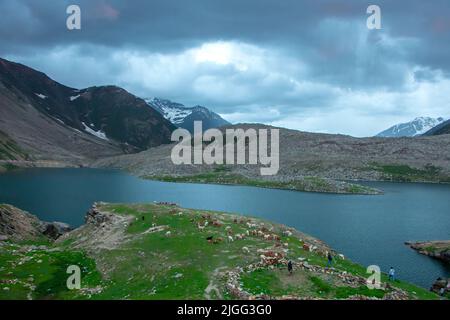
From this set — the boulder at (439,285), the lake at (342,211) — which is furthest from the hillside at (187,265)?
the lake at (342,211)

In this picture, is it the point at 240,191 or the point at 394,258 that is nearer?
the point at 394,258

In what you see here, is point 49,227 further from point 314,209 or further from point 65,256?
point 314,209

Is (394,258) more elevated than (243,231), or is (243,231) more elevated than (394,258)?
(243,231)

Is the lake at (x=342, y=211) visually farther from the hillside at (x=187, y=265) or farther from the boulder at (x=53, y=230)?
the hillside at (x=187, y=265)

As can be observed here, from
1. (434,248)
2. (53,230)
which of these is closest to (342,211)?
(434,248)

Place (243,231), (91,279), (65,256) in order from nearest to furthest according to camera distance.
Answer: (91,279), (65,256), (243,231)

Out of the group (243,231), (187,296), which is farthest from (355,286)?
(243,231)

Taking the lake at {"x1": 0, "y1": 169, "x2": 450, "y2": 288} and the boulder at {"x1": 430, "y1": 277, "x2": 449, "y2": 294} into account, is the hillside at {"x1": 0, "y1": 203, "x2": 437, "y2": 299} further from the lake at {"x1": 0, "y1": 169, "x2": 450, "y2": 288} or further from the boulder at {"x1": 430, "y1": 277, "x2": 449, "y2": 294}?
the lake at {"x1": 0, "y1": 169, "x2": 450, "y2": 288}
